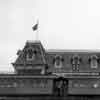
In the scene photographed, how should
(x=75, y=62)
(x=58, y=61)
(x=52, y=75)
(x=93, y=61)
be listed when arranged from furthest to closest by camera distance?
(x=58, y=61) → (x=75, y=62) → (x=93, y=61) → (x=52, y=75)

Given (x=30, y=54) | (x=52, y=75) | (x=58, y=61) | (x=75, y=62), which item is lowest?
(x=52, y=75)

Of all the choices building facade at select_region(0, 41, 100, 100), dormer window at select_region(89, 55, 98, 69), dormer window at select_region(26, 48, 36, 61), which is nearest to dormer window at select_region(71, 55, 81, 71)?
building facade at select_region(0, 41, 100, 100)

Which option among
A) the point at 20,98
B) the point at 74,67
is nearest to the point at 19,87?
the point at 20,98

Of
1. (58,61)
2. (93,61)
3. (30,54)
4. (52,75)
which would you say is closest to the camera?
(52,75)

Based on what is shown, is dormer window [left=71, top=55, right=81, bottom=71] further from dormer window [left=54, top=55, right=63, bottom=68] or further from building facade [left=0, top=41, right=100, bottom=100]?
dormer window [left=54, top=55, right=63, bottom=68]

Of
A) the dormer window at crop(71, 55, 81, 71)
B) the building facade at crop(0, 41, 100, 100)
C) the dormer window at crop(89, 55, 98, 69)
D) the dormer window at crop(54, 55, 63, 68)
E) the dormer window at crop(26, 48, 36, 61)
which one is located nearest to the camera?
the building facade at crop(0, 41, 100, 100)

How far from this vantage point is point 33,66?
69812 millimetres

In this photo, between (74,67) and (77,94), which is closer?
(77,94)

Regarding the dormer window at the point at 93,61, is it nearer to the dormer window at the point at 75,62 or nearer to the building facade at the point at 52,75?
the building facade at the point at 52,75

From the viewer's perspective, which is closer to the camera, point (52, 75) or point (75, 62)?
point (52, 75)

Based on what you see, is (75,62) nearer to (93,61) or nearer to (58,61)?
(58,61)

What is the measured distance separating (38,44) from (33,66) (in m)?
5.90

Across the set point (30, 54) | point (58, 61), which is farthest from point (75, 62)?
point (30, 54)

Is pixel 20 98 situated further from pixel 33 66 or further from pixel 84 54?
pixel 84 54
